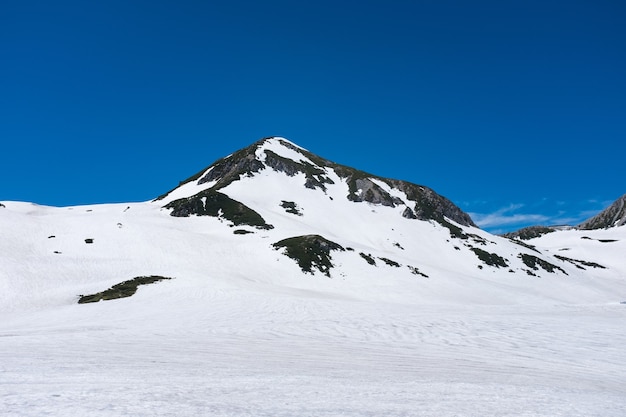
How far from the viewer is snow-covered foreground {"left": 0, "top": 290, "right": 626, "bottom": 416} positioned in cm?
646

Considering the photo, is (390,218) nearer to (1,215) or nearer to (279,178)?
(279,178)

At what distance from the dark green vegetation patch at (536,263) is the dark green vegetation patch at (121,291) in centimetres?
9833

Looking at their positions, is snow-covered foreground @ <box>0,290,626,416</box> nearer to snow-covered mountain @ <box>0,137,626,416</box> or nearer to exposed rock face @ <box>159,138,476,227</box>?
snow-covered mountain @ <box>0,137,626,416</box>

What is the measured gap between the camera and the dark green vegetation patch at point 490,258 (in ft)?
340

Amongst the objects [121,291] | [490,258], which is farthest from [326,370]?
[490,258]

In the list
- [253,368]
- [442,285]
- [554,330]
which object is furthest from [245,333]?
[442,285]

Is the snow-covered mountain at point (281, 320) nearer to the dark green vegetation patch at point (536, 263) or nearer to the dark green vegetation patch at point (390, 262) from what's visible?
the dark green vegetation patch at point (390, 262)

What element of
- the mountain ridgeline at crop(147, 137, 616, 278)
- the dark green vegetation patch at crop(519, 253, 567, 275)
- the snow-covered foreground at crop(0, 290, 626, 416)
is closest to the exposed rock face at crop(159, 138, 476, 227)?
the mountain ridgeline at crop(147, 137, 616, 278)

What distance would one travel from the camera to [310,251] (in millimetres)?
76812

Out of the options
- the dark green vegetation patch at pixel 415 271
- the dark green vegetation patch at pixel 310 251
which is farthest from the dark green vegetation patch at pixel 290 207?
the dark green vegetation patch at pixel 415 271

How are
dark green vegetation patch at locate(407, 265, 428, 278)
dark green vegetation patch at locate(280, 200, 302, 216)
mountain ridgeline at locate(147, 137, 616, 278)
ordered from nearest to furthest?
1. dark green vegetation patch at locate(407, 265, 428, 278)
2. mountain ridgeline at locate(147, 137, 616, 278)
3. dark green vegetation patch at locate(280, 200, 302, 216)

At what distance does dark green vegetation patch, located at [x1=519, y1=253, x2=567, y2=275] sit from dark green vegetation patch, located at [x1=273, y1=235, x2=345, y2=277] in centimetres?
6035

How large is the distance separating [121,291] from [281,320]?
98.4 ft

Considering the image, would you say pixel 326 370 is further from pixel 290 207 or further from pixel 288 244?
pixel 290 207
